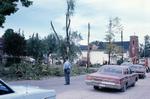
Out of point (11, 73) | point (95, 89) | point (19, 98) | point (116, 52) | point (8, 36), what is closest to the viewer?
point (19, 98)

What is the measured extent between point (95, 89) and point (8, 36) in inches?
1235

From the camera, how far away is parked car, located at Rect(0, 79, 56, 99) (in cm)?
738

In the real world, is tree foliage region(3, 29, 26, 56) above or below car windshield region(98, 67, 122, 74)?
above

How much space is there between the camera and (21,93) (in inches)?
307

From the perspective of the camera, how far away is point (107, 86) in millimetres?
21562

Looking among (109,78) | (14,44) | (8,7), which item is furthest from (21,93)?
(14,44)

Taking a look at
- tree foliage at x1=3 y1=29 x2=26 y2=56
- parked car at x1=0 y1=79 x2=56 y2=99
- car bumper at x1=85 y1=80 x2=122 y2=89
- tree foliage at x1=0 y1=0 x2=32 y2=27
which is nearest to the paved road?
car bumper at x1=85 y1=80 x2=122 y2=89

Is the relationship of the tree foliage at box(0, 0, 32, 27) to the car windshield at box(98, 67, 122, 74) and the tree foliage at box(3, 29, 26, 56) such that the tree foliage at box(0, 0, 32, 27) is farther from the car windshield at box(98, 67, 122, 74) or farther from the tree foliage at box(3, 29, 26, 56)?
the tree foliage at box(3, 29, 26, 56)

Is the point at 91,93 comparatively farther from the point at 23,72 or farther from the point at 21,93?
the point at 21,93

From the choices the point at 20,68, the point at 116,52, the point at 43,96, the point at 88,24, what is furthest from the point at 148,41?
the point at 43,96

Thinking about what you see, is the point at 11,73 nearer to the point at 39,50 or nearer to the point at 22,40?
the point at 22,40

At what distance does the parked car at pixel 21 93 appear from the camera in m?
7.38

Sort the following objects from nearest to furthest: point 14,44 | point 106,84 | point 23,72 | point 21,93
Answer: point 21,93, point 106,84, point 23,72, point 14,44

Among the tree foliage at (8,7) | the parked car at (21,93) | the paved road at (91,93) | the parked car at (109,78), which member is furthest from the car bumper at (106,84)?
the parked car at (21,93)
